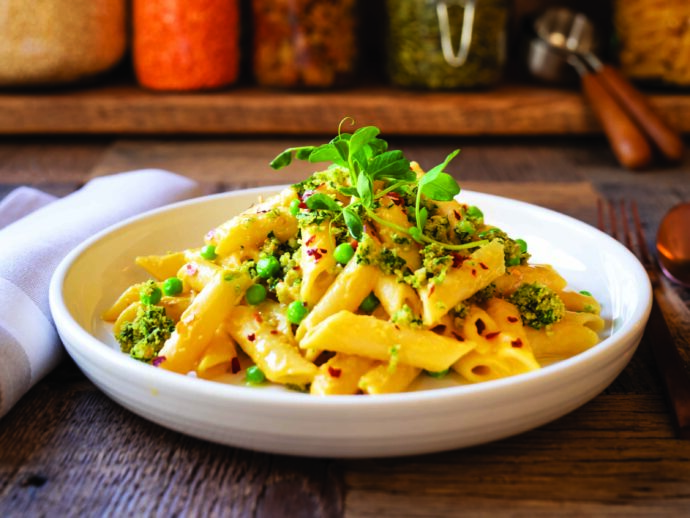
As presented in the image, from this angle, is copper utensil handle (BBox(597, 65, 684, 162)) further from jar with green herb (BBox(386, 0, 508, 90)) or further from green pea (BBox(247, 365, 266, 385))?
green pea (BBox(247, 365, 266, 385))

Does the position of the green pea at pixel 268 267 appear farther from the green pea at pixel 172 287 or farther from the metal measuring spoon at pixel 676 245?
the metal measuring spoon at pixel 676 245

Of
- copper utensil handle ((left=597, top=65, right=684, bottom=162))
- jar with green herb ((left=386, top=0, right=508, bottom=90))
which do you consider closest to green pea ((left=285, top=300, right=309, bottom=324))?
jar with green herb ((left=386, top=0, right=508, bottom=90))

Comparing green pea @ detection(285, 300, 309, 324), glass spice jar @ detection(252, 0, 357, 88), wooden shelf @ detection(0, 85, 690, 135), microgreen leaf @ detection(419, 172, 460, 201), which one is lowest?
wooden shelf @ detection(0, 85, 690, 135)

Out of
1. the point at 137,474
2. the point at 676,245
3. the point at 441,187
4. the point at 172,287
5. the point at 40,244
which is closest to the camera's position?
the point at 137,474

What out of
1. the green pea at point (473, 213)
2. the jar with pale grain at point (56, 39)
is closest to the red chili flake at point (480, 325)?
the green pea at point (473, 213)

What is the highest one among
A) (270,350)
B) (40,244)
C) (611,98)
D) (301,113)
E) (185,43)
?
(270,350)

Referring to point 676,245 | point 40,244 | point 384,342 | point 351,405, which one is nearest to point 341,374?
point 384,342

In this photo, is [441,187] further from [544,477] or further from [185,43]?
[185,43]

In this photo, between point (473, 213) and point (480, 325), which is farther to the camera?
point (473, 213)
